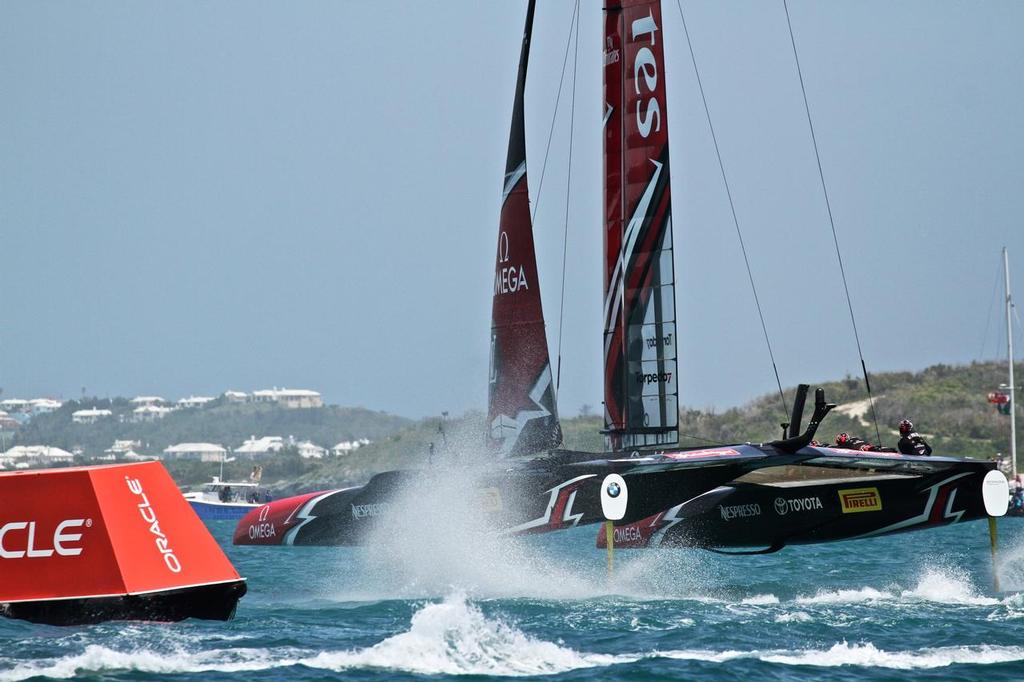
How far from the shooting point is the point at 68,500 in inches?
375

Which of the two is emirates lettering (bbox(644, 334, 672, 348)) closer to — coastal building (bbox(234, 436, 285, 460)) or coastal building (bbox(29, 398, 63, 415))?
coastal building (bbox(234, 436, 285, 460))

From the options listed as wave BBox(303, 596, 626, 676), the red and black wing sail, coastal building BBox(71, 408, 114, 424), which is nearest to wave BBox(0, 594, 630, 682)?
wave BBox(303, 596, 626, 676)

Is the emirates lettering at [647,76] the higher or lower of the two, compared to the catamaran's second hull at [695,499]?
higher

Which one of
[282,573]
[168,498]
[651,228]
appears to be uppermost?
[651,228]

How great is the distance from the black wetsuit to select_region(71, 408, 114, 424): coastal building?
147877 millimetres

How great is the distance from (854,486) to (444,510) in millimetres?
4777

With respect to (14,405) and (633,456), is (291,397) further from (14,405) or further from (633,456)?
(633,456)

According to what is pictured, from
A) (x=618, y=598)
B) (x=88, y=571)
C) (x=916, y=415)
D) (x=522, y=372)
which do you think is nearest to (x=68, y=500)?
(x=88, y=571)

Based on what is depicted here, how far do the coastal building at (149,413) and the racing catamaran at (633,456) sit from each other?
480 ft

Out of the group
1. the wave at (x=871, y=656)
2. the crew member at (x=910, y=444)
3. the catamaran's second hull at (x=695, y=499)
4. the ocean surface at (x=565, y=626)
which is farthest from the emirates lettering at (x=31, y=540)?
the crew member at (x=910, y=444)

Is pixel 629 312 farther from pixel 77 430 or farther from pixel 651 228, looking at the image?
pixel 77 430

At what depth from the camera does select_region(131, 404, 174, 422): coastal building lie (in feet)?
529

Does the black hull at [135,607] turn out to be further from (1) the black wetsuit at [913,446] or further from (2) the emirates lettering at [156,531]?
(1) the black wetsuit at [913,446]

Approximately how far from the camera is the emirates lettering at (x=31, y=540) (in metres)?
9.41
